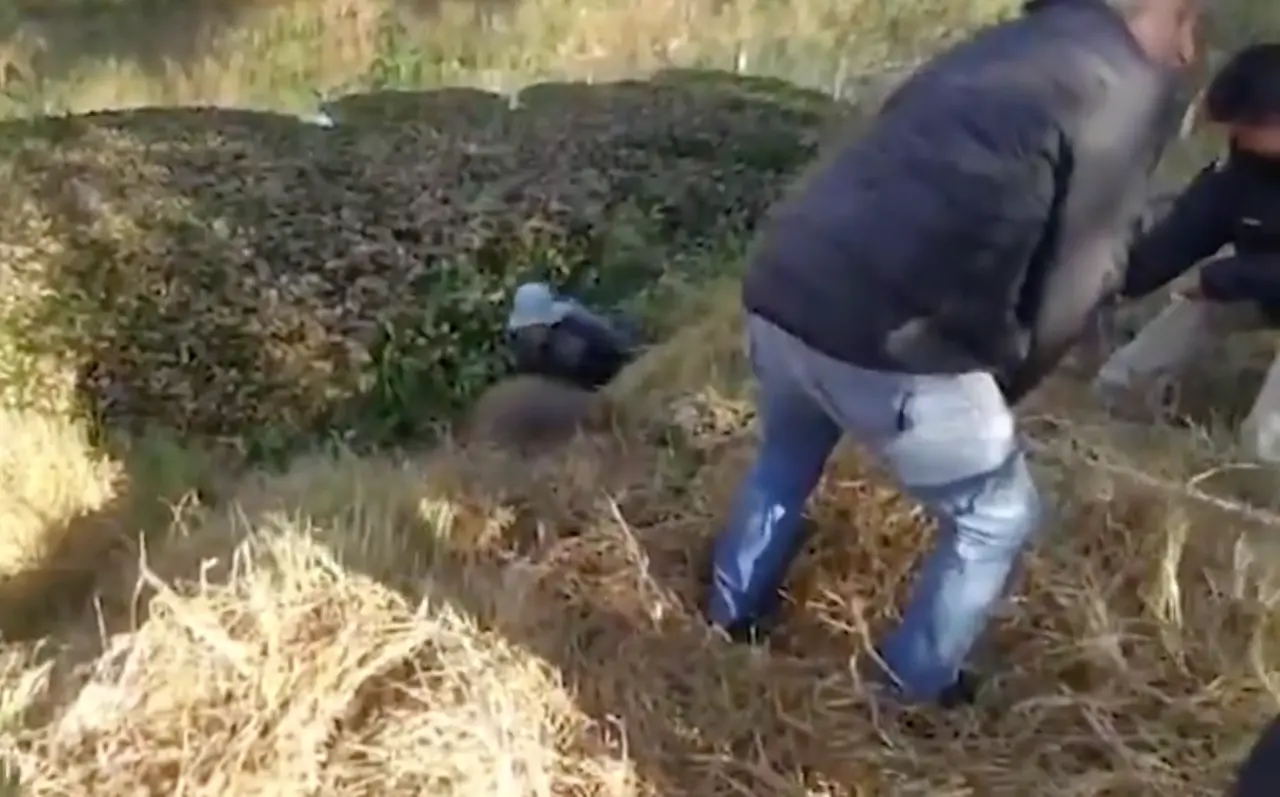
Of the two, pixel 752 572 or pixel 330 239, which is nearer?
pixel 752 572

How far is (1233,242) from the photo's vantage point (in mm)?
2635

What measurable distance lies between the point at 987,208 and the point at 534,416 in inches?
60.9

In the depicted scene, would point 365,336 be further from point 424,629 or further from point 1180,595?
point 1180,595

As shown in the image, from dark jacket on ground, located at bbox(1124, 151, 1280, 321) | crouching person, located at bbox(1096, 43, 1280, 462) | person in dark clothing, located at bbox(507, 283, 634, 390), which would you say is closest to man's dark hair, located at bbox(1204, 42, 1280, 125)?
crouching person, located at bbox(1096, 43, 1280, 462)

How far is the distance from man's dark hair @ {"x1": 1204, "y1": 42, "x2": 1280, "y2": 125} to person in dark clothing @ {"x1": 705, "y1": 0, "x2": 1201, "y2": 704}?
1.66 ft

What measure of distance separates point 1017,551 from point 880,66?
3.58m

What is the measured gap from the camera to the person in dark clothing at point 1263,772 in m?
1.52

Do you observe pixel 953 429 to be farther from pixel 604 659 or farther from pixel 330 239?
pixel 330 239

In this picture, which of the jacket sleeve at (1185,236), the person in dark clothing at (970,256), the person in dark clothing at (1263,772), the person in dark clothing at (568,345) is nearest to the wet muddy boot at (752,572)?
the person in dark clothing at (970,256)

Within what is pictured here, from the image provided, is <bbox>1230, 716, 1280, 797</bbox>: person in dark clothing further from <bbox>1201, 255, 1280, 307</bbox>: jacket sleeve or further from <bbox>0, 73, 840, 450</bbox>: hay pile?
<bbox>0, 73, 840, 450</bbox>: hay pile

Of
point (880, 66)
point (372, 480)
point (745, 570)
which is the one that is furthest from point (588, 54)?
point (745, 570)

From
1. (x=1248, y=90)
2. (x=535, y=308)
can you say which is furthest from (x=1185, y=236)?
(x=535, y=308)

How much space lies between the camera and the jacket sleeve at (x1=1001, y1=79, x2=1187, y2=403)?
1741 millimetres

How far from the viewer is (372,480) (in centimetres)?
280
